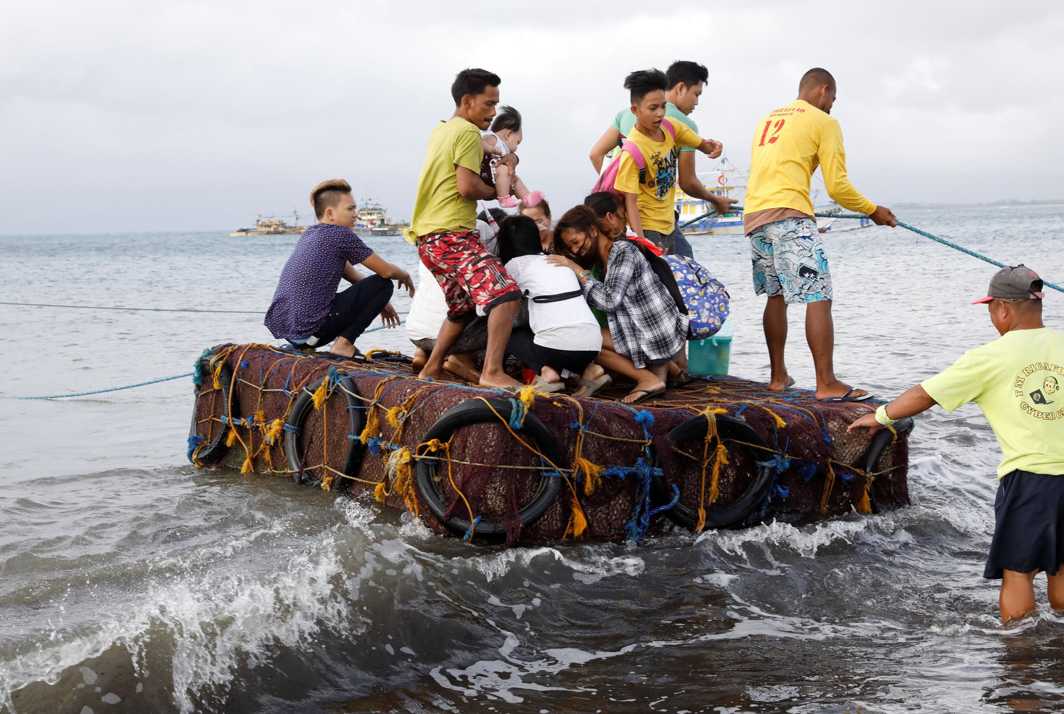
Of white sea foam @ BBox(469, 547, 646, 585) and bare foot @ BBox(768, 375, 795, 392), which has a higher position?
bare foot @ BBox(768, 375, 795, 392)

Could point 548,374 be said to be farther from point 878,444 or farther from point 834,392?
point 878,444

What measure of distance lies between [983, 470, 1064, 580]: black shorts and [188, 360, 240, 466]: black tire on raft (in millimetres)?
4585

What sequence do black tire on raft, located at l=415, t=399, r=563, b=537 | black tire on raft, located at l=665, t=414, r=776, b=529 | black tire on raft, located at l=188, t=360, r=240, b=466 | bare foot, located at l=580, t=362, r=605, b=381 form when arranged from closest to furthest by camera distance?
1. black tire on raft, located at l=415, t=399, r=563, b=537
2. black tire on raft, located at l=665, t=414, r=776, b=529
3. bare foot, located at l=580, t=362, r=605, b=381
4. black tire on raft, located at l=188, t=360, r=240, b=466

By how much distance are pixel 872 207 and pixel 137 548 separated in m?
4.36

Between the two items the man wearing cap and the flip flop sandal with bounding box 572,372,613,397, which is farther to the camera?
the flip flop sandal with bounding box 572,372,613,397

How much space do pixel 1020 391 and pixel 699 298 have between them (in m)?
2.38

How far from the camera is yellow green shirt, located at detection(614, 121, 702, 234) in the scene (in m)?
6.50

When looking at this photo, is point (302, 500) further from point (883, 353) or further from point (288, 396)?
point (883, 353)

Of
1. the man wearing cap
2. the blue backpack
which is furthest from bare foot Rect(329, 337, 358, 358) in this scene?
the man wearing cap

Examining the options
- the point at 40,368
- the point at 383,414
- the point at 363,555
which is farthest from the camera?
the point at 40,368

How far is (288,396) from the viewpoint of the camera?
639 cm

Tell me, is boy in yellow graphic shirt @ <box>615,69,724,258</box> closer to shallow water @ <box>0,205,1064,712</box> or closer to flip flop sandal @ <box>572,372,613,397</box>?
flip flop sandal @ <box>572,372,613,397</box>

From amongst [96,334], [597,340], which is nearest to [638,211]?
[597,340]

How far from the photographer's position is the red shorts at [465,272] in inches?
222
